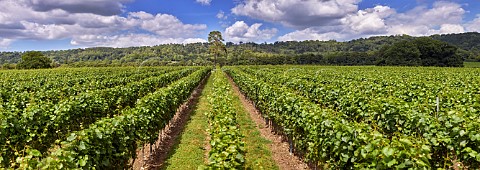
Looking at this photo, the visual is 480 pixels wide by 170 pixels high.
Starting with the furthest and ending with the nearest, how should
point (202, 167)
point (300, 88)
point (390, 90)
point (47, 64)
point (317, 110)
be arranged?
point (47, 64) → point (300, 88) → point (390, 90) → point (317, 110) → point (202, 167)

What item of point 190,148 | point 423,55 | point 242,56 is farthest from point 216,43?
point 190,148

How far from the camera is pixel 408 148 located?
14.0 ft

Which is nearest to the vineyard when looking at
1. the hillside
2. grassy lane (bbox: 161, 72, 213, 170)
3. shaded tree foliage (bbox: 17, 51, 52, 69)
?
grassy lane (bbox: 161, 72, 213, 170)

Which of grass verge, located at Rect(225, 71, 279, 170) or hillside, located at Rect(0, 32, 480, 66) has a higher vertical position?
hillside, located at Rect(0, 32, 480, 66)

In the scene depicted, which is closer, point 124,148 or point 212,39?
point 124,148

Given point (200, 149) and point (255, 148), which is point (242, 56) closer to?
point (255, 148)

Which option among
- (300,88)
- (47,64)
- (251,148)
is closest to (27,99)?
(251,148)

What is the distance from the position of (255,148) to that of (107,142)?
16.5ft

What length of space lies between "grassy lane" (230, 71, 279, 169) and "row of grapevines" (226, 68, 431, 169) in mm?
949

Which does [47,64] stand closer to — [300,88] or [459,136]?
[300,88]

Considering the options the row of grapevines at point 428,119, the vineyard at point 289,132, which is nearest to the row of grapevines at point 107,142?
the vineyard at point 289,132

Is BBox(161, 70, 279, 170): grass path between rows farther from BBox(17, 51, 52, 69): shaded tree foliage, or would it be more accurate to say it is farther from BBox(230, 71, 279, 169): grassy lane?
BBox(17, 51, 52, 69): shaded tree foliage

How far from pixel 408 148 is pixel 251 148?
597 centimetres

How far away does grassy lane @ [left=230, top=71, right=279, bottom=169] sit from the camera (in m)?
8.29
